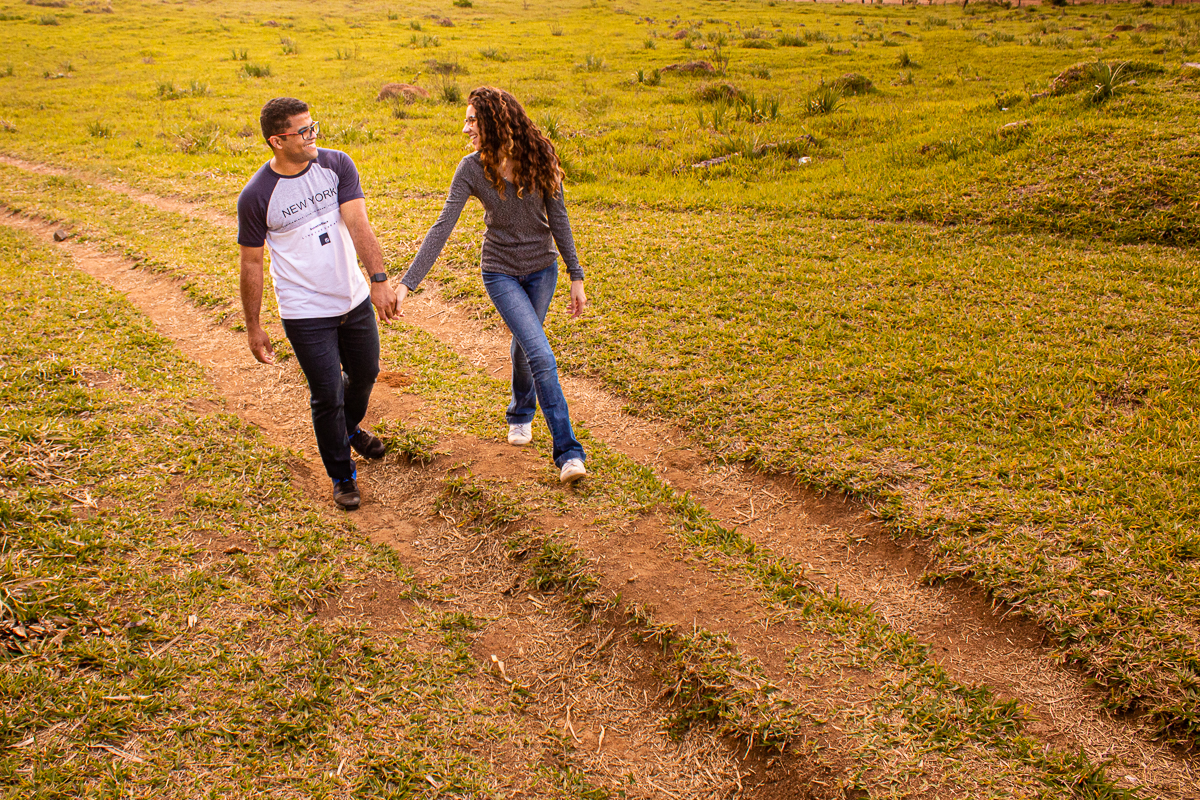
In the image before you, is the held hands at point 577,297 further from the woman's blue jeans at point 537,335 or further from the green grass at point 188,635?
the green grass at point 188,635

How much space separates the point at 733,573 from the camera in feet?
13.0

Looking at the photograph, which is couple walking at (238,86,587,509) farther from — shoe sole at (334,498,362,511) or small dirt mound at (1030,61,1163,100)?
small dirt mound at (1030,61,1163,100)

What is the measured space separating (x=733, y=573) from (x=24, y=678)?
11.3 ft

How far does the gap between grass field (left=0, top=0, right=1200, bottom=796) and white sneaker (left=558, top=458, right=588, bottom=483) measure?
1.15 metres

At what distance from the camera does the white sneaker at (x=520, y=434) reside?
502 centimetres

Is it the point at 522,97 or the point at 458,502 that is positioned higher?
the point at 522,97

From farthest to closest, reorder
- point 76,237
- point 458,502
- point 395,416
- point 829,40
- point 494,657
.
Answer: point 829,40
point 76,237
point 395,416
point 458,502
point 494,657

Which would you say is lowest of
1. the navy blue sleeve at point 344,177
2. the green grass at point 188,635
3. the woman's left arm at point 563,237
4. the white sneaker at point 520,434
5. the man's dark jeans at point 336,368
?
the green grass at point 188,635

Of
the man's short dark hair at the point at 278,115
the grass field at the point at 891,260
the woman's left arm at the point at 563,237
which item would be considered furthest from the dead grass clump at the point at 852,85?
the man's short dark hair at the point at 278,115

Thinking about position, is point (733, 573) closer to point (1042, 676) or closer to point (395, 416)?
point (1042, 676)

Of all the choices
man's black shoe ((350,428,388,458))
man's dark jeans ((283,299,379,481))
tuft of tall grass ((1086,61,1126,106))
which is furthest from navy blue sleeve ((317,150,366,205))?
tuft of tall grass ((1086,61,1126,106))

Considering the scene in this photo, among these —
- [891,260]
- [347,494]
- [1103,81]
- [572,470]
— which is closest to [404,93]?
[891,260]

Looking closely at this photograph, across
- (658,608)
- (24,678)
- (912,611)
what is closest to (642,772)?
(658,608)

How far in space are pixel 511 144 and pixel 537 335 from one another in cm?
111
